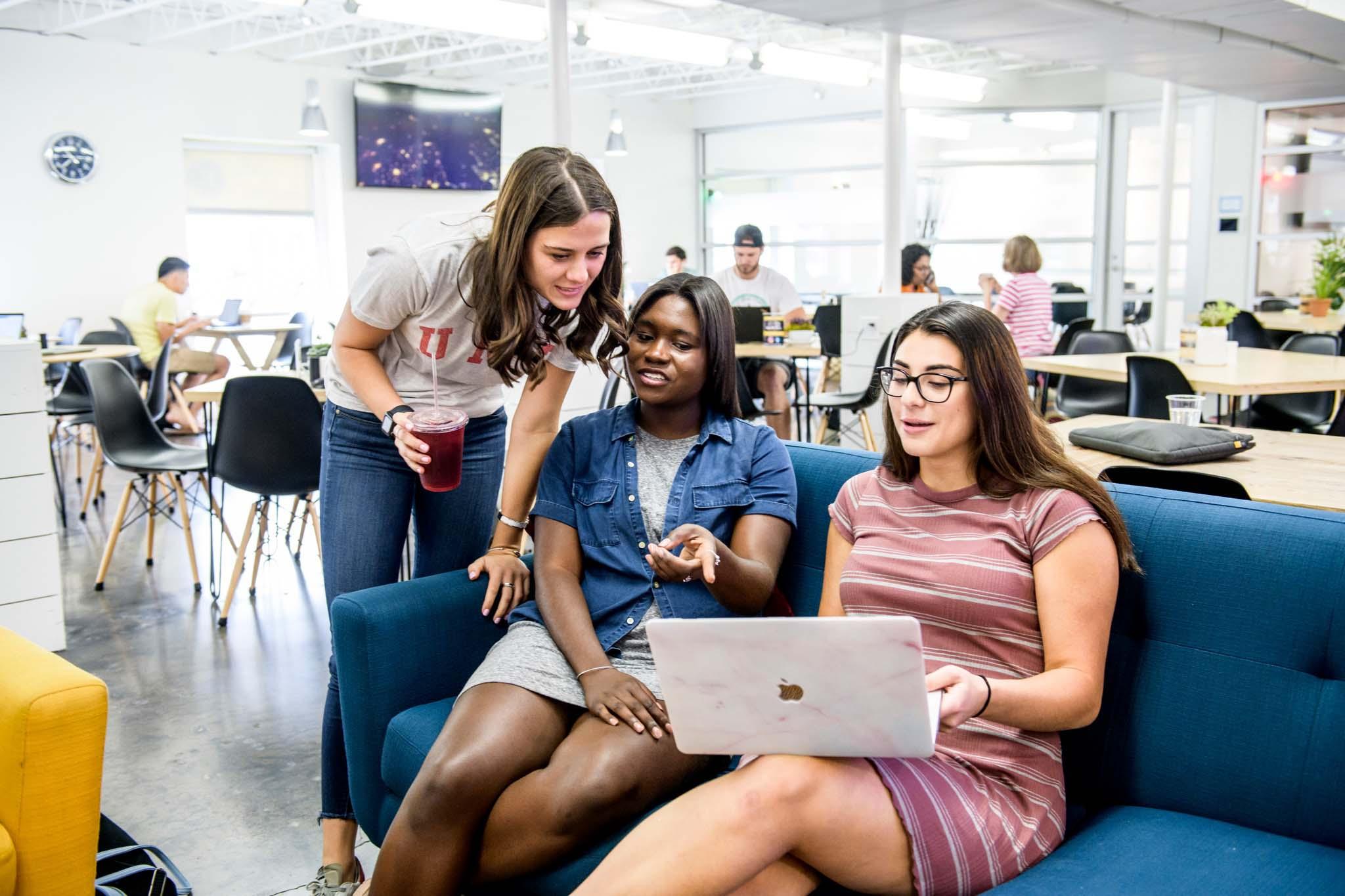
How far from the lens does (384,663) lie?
6.81ft

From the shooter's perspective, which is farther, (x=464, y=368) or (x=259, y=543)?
(x=259, y=543)

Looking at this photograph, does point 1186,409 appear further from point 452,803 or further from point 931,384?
point 452,803

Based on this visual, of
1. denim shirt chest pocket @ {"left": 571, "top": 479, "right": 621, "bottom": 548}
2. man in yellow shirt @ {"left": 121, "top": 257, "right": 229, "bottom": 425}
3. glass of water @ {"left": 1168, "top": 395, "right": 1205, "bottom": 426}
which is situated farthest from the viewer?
man in yellow shirt @ {"left": 121, "top": 257, "right": 229, "bottom": 425}

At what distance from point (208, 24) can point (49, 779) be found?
29.4 ft

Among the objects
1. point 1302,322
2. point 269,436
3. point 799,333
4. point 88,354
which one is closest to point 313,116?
point 88,354

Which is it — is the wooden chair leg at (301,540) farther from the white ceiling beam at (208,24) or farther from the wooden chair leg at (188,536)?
the white ceiling beam at (208,24)

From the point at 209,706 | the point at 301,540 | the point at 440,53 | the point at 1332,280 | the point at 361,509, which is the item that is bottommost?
the point at 209,706

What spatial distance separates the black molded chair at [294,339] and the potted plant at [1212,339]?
21.9 feet

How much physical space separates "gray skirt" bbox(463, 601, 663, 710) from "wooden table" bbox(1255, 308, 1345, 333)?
644cm

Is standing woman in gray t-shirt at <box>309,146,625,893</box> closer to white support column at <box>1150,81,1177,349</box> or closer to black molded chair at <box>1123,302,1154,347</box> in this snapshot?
white support column at <box>1150,81,1177,349</box>

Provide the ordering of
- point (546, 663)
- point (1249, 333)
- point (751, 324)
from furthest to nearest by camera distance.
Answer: point (1249, 333) < point (751, 324) < point (546, 663)

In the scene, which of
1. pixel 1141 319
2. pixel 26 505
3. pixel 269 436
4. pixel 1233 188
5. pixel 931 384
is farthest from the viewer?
pixel 1141 319

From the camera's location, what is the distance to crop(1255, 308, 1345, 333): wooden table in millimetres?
7227

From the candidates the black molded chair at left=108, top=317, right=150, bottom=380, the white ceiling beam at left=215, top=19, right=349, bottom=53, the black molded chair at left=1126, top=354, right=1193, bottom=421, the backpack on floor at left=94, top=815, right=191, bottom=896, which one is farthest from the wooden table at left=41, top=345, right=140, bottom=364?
the black molded chair at left=1126, top=354, right=1193, bottom=421
